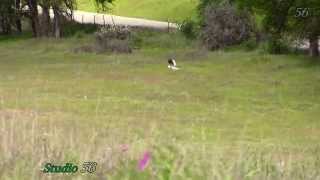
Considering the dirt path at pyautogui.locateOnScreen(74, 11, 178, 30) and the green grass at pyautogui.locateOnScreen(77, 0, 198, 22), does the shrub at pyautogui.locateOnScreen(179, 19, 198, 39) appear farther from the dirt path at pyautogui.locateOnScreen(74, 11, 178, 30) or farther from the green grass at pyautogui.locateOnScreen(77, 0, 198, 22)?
the green grass at pyautogui.locateOnScreen(77, 0, 198, 22)

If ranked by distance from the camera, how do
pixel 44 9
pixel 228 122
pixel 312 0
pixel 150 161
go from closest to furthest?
pixel 150 161, pixel 228 122, pixel 312 0, pixel 44 9

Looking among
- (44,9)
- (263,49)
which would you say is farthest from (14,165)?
(44,9)

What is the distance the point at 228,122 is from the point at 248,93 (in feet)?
23.2

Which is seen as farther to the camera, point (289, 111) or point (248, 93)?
point (248, 93)

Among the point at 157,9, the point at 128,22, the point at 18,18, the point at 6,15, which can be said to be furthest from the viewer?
the point at 157,9

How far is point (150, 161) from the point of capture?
4.75 meters

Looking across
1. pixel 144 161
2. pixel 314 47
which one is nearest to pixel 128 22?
pixel 314 47

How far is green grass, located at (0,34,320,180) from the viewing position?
5.14 meters

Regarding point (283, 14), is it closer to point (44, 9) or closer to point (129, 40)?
point (129, 40)

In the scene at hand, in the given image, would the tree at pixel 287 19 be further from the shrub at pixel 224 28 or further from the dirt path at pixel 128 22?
the dirt path at pixel 128 22

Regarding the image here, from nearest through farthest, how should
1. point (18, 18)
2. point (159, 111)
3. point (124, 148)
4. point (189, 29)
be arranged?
1. point (124, 148)
2. point (159, 111)
3. point (189, 29)
4. point (18, 18)

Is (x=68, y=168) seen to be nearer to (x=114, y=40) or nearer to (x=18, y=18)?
(x=114, y=40)

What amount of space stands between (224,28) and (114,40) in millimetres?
6289

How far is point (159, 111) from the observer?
65.8 feet
